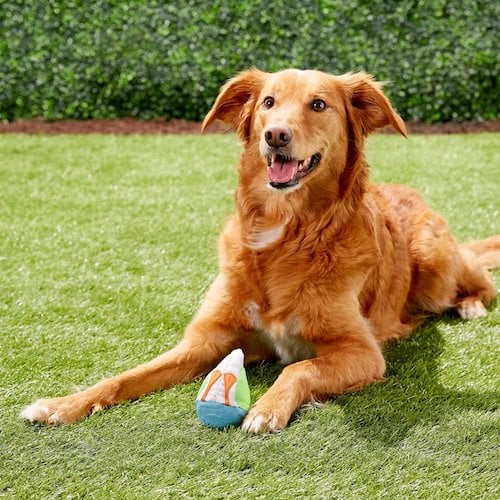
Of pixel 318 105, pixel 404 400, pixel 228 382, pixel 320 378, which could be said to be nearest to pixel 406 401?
pixel 404 400

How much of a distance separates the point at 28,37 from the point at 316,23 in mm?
3272

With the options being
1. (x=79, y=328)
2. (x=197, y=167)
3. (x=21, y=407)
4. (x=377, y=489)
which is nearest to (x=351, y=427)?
(x=377, y=489)

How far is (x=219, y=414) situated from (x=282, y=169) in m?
1.13

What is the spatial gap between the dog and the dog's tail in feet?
4.37

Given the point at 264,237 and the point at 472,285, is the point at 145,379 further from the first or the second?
the point at 472,285

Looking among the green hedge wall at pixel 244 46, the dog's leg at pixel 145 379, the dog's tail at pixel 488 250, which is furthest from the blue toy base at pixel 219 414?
the green hedge wall at pixel 244 46

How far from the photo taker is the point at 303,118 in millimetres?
3943

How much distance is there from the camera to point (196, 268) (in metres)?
5.58

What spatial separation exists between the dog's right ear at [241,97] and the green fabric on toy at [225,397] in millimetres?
1216

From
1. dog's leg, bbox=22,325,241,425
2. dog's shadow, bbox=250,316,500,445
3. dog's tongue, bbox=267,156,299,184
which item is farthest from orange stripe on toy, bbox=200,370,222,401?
dog's tongue, bbox=267,156,299,184

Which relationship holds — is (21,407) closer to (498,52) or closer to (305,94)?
(305,94)

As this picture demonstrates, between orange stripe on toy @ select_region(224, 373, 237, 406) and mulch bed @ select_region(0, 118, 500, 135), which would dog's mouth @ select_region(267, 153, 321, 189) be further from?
mulch bed @ select_region(0, 118, 500, 135)

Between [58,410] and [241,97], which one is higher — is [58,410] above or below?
below

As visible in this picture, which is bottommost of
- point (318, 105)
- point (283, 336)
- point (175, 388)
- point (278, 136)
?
point (175, 388)
